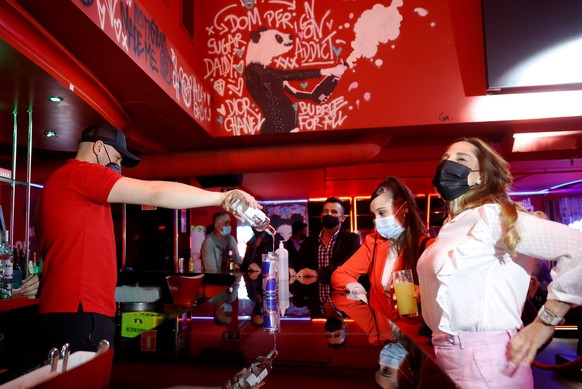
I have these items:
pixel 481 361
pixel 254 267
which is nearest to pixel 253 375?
pixel 481 361

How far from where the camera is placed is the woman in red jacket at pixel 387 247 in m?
2.46

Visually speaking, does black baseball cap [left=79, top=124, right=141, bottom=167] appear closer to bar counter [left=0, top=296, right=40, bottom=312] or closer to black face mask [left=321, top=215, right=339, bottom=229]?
bar counter [left=0, top=296, right=40, bottom=312]

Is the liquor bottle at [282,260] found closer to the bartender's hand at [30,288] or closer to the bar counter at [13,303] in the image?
the bartender's hand at [30,288]

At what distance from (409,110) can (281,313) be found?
12.2ft

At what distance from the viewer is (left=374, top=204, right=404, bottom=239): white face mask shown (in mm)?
2639

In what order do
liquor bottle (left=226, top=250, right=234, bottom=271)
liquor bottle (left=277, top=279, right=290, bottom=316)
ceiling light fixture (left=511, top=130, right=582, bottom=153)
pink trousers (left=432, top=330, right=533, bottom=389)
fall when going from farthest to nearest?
1. liquor bottle (left=226, top=250, right=234, bottom=271)
2. ceiling light fixture (left=511, top=130, right=582, bottom=153)
3. liquor bottle (left=277, top=279, right=290, bottom=316)
4. pink trousers (left=432, top=330, right=533, bottom=389)

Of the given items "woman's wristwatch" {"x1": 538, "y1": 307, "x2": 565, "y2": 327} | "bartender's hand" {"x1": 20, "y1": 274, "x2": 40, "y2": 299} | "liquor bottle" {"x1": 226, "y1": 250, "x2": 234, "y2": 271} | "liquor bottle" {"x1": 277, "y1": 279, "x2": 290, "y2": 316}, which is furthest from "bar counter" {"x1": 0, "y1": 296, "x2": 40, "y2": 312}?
"liquor bottle" {"x1": 226, "y1": 250, "x2": 234, "y2": 271}

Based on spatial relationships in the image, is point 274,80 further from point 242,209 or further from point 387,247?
point 242,209

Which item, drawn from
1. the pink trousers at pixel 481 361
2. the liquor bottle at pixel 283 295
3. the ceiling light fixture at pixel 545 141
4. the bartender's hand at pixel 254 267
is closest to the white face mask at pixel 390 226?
the liquor bottle at pixel 283 295

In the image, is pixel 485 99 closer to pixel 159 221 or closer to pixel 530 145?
pixel 530 145

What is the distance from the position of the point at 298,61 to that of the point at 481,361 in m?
4.66

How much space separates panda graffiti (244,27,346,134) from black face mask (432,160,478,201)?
12.3 ft

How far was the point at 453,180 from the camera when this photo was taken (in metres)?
1.69

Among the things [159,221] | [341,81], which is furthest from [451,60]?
[159,221]
